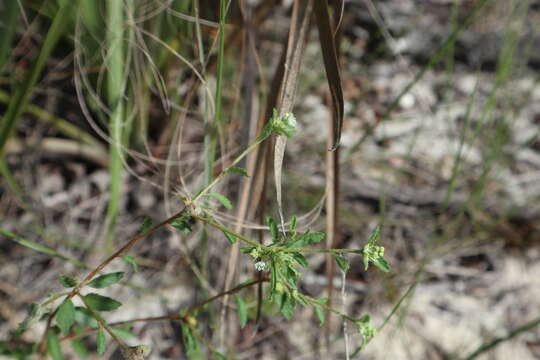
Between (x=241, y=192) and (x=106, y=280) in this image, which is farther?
(x=241, y=192)

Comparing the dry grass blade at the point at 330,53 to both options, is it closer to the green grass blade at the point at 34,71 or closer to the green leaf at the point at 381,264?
the green leaf at the point at 381,264

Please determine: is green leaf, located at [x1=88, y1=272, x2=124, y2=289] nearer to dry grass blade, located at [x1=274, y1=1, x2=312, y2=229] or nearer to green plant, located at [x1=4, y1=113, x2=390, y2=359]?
green plant, located at [x1=4, y1=113, x2=390, y2=359]

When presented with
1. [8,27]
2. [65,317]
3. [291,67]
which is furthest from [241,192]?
[8,27]

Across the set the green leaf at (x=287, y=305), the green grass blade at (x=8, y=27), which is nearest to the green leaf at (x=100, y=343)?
the green leaf at (x=287, y=305)

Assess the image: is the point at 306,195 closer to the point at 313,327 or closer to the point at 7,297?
the point at 313,327

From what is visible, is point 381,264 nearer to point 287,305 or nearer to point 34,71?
point 287,305

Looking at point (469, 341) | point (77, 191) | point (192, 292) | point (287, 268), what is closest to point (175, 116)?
point (77, 191)
